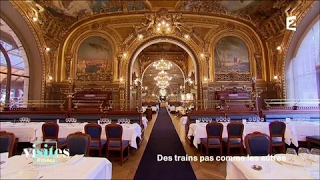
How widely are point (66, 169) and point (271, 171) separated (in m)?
1.99

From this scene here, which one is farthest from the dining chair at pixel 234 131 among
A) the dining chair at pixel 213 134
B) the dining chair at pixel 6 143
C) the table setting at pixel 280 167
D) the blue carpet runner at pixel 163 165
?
the dining chair at pixel 6 143

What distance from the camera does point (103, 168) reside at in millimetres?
2072

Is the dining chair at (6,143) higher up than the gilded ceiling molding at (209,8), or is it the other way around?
the gilded ceiling molding at (209,8)

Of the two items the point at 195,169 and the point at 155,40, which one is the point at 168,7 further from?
the point at 195,169

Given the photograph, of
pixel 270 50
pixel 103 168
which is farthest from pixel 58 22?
pixel 270 50

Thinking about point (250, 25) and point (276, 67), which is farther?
point (250, 25)

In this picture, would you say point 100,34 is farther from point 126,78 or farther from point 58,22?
point 126,78

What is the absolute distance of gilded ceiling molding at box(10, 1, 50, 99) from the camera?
8317 millimetres

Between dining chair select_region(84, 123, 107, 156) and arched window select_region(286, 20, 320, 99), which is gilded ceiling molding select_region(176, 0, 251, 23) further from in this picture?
dining chair select_region(84, 123, 107, 156)

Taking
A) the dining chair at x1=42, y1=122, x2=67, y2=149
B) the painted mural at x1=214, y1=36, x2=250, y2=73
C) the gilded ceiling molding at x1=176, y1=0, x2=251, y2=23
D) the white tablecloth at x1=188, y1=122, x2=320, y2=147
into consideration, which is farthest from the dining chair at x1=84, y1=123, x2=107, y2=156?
the painted mural at x1=214, y1=36, x2=250, y2=73

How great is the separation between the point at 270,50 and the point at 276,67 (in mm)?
1194

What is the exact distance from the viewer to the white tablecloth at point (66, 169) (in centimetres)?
161

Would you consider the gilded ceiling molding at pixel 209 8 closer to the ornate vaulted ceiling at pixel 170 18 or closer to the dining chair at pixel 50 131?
the ornate vaulted ceiling at pixel 170 18

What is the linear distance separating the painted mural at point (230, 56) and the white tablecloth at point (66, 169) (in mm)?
10901
